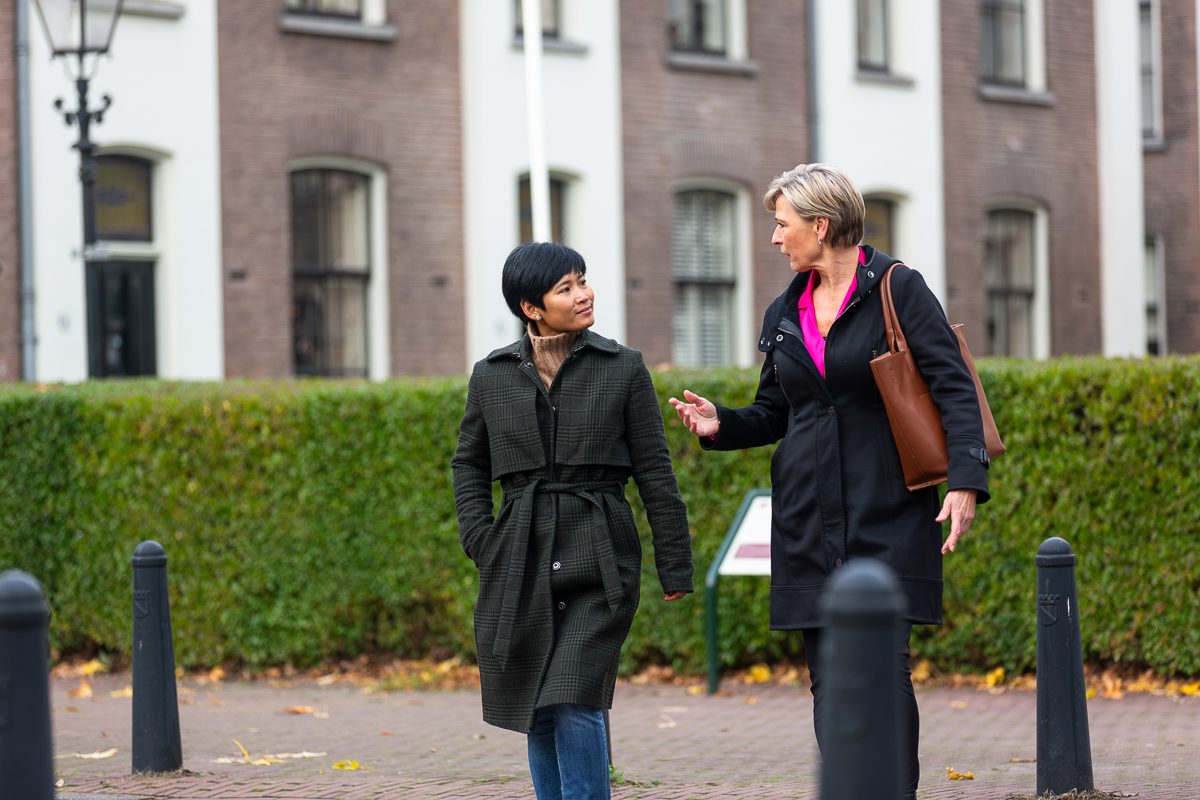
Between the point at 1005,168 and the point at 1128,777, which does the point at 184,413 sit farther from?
the point at 1005,168

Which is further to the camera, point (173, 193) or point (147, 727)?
point (173, 193)

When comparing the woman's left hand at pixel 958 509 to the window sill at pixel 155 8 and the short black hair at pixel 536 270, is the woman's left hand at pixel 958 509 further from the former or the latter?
the window sill at pixel 155 8

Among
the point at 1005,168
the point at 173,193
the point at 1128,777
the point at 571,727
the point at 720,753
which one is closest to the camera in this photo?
the point at 571,727

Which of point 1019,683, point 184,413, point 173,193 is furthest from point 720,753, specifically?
point 173,193

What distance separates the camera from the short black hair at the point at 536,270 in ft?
14.7

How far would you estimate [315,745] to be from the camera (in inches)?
282

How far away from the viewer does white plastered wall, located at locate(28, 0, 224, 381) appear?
1360 centimetres

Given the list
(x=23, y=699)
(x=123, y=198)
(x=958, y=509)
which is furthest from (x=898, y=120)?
(x=23, y=699)

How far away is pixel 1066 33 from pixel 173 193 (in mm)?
12668

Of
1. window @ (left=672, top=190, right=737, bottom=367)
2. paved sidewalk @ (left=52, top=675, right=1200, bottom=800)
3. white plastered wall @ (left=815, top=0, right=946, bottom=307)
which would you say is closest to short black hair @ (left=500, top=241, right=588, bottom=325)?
paved sidewalk @ (left=52, top=675, right=1200, bottom=800)

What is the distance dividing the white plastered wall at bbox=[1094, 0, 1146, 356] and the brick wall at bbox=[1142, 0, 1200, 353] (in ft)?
6.34

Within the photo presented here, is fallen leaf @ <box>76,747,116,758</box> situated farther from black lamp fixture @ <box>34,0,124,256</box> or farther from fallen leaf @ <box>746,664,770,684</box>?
black lamp fixture @ <box>34,0,124,256</box>

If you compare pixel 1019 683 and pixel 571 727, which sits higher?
pixel 571 727

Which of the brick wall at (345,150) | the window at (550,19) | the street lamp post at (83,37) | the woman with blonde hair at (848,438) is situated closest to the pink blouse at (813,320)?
the woman with blonde hair at (848,438)
